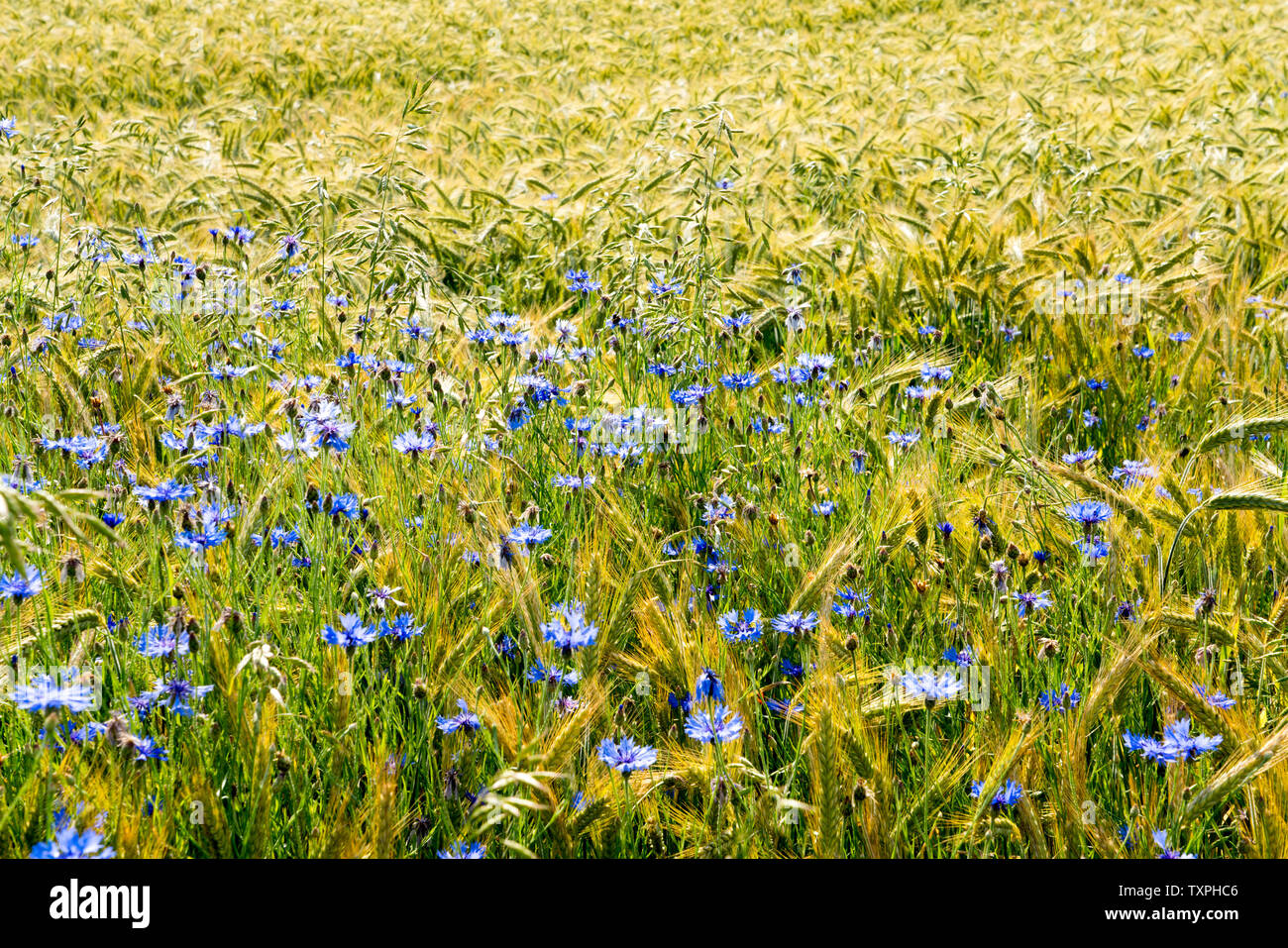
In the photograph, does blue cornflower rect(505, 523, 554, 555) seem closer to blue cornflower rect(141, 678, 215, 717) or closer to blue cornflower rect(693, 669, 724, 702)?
blue cornflower rect(693, 669, 724, 702)

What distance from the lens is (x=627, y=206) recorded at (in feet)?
13.3

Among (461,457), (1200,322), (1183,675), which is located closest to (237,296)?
(461,457)

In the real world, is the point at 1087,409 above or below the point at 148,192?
below

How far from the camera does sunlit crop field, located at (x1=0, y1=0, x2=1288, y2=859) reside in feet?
4.57

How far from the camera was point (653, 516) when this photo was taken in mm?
2266

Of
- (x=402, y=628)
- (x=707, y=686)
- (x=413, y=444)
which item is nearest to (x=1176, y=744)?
(x=707, y=686)

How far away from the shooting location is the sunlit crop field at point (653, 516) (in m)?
1.39

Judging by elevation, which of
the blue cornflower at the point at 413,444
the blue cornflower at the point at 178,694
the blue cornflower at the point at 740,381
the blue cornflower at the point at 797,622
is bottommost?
the blue cornflower at the point at 178,694

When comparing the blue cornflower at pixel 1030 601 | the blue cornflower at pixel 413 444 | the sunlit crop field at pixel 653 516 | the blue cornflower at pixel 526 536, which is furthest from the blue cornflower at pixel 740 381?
the blue cornflower at pixel 1030 601

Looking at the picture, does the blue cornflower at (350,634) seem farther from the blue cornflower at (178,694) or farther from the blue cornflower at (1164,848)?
the blue cornflower at (1164,848)

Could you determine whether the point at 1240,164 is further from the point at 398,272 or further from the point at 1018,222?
the point at 398,272

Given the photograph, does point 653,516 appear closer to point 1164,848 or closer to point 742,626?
point 742,626

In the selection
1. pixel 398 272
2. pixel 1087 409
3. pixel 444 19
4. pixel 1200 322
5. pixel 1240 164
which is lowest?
pixel 1087 409

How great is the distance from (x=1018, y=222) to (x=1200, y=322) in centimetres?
115
